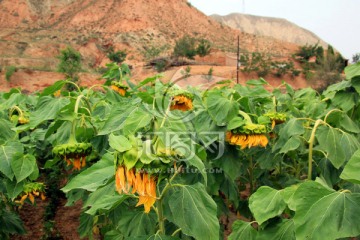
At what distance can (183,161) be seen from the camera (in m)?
1.36

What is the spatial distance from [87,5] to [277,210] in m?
43.9

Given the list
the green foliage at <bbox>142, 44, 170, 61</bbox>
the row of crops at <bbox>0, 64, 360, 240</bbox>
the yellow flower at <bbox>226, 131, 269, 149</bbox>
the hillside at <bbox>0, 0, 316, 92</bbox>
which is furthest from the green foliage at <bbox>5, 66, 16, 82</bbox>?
the yellow flower at <bbox>226, 131, 269, 149</bbox>

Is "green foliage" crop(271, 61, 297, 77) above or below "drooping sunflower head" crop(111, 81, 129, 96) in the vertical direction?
below

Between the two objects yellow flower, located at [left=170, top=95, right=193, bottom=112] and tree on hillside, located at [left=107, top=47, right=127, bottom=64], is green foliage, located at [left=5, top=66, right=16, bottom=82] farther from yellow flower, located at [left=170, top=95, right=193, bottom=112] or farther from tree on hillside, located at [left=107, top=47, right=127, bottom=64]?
yellow flower, located at [left=170, top=95, right=193, bottom=112]

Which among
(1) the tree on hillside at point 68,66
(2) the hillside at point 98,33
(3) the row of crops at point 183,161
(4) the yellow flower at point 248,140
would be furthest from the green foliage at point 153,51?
(4) the yellow flower at point 248,140

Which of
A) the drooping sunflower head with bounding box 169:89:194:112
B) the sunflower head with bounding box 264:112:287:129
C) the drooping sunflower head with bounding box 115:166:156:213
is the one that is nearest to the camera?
the drooping sunflower head with bounding box 115:166:156:213

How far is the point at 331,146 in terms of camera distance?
1.71 m

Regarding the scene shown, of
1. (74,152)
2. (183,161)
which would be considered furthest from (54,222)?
(183,161)

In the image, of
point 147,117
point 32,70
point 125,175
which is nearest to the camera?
point 125,175

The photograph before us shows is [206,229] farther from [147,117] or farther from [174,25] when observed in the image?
[174,25]

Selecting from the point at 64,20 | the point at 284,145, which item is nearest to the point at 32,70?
the point at 64,20

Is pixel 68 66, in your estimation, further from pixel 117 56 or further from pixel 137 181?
pixel 137 181

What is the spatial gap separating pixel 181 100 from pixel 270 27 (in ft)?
287

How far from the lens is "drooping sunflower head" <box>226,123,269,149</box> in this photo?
168 centimetres
